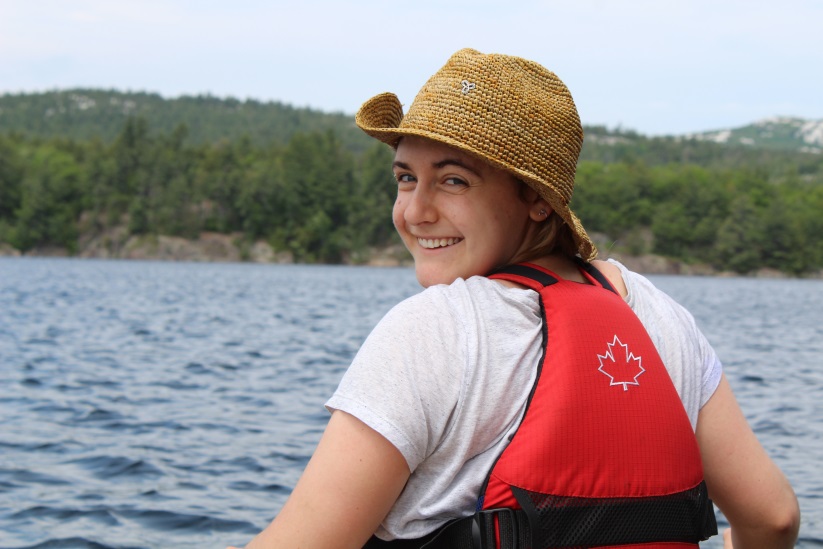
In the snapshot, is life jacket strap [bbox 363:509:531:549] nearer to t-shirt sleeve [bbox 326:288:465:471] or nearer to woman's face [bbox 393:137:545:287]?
t-shirt sleeve [bbox 326:288:465:471]

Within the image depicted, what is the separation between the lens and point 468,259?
2127 millimetres

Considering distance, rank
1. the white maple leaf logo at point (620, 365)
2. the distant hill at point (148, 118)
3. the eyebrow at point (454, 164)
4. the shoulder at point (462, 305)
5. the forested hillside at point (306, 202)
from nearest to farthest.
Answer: the shoulder at point (462, 305), the white maple leaf logo at point (620, 365), the eyebrow at point (454, 164), the forested hillside at point (306, 202), the distant hill at point (148, 118)

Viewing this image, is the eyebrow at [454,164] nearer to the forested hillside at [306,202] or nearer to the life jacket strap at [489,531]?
the life jacket strap at [489,531]

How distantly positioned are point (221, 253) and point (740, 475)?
107 m

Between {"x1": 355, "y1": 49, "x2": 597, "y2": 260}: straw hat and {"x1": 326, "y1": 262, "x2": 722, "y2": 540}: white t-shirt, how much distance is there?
0.78 feet

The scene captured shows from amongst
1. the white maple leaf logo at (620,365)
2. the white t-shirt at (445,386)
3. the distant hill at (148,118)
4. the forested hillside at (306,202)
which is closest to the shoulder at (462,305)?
the white t-shirt at (445,386)

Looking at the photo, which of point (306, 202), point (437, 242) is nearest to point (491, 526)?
point (437, 242)

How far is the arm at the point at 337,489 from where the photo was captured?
1677 millimetres

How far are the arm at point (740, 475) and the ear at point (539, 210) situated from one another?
0.55 meters

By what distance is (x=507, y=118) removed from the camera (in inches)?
77.7

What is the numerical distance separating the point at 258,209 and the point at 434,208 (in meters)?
109

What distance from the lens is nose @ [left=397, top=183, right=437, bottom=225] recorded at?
211 cm

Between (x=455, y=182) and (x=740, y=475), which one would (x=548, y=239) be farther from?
(x=740, y=475)

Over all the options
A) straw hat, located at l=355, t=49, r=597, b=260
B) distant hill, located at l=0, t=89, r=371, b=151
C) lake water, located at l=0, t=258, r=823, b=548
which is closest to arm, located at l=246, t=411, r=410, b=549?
straw hat, located at l=355, t=49, r=597, b=260
